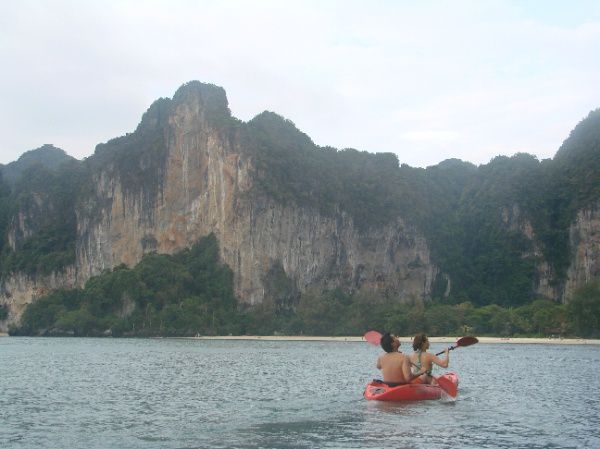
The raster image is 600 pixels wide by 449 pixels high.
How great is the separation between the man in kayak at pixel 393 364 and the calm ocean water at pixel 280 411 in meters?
0.82

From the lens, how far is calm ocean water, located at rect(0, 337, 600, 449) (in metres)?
18.7

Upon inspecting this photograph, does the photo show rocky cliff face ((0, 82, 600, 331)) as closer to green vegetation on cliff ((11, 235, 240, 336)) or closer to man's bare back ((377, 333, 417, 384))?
green vegetation on cliff ((11, 235, 240, 336))

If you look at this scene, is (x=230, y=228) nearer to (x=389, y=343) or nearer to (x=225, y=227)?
(x=225, y=227)

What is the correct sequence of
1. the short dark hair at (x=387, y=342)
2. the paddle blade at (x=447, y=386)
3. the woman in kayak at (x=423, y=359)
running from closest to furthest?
the short dark hair at (x=387, y=342) < the woman in kayak at (x=423, y=359) < the paddle blade at (x=447, y=386)

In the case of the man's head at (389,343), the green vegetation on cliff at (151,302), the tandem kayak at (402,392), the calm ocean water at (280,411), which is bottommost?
the calm ocean water at (280,411)

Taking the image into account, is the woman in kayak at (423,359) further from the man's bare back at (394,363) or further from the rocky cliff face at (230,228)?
the rocky cliff face at (230,228)

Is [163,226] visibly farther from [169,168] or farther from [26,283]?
[26,283]

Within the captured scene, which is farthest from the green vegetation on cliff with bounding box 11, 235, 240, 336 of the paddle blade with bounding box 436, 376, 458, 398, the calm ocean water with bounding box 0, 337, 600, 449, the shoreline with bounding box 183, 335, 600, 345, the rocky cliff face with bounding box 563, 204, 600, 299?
the paddle blade with bounding box 436, 376, 458, 398

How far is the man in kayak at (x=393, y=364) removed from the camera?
2328cm

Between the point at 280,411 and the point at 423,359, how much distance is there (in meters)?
4.58

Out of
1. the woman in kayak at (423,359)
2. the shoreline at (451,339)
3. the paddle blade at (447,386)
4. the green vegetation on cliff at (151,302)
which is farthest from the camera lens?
the green vegetation on cliff at (151,302)

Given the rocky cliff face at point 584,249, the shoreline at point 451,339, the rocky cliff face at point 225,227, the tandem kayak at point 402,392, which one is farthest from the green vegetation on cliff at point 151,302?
the tandem kayak at point 402,392

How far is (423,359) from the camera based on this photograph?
24.4 meters

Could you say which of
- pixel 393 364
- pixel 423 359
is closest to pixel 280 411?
pixel 393 364
